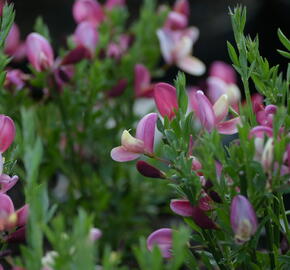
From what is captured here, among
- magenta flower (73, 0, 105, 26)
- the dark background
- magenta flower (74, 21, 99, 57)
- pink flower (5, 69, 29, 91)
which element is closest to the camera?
pink flower (5, 69, 29, 91)

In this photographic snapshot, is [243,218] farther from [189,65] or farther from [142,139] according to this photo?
[189,65]

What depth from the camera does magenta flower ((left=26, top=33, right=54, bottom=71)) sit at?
1.41 metres

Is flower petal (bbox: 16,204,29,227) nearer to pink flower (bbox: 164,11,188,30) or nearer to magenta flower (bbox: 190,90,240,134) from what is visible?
magenta flower (bbox: 190,90,240,134)

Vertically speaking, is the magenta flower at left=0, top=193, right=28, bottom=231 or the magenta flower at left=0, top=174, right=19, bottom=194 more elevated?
the magenta flower at left=0, top=174, right=19, bottom=194

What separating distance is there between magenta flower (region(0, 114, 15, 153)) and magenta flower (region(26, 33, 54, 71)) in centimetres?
56

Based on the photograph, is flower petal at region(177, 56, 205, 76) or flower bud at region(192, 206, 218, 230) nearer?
flower bud at region(192, 206, 218, 230)

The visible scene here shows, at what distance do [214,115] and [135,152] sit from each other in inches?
4.3

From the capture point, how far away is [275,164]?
0.77m

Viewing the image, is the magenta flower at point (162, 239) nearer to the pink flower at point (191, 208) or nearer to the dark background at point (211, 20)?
the pink flower at point (191, 208)

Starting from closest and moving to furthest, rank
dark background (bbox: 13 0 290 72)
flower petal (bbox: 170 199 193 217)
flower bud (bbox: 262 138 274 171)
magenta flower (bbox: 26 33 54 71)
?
flower bud (bbox: 262 138 274 171)
flower petal (bbox: 170 199 193 217)
magenta flower (bbox: 26 33 54 71)
dark background (bbox: 13 0 290 72)

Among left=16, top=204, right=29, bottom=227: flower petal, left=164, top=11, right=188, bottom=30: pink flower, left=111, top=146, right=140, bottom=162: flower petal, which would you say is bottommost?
left=16, top=204, right=29, bottom=227: flower petal

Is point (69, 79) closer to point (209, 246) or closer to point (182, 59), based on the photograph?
point (182, 59)

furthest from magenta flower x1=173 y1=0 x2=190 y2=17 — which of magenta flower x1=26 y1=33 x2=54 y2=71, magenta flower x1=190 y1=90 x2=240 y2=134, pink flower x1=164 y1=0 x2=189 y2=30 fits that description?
magenta flower x1=190 y1=90 x2=240 y2=134

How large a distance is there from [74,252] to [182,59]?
128 cm
